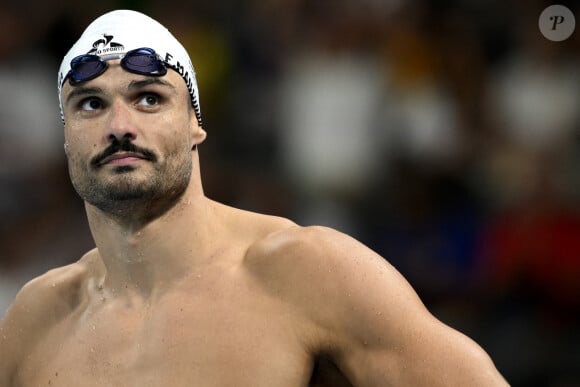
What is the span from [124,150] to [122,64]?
11.5 inches

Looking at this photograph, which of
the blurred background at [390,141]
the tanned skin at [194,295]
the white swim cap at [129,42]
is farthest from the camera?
the blurred background at [390,141]

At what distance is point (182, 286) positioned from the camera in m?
3.04

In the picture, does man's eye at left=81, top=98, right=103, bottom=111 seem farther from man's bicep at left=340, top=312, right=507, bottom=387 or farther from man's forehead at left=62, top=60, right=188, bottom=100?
man's bicep at left=340, top=312, right=507, bottom=387

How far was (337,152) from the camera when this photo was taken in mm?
5520

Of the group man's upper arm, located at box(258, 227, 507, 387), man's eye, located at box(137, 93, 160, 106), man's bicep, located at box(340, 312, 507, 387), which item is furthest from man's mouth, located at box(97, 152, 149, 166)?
man's bicep, located at box(340, 312, 507, 387)

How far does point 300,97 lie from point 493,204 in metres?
1.25

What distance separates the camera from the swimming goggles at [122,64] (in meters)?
2.99

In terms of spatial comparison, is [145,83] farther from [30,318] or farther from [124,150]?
[30,318]

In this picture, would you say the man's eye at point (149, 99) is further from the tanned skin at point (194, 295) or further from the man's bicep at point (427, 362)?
the man's bicep at point (427, 362)

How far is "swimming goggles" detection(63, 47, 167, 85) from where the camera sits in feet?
9.82

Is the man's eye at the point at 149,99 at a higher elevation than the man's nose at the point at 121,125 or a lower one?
higher

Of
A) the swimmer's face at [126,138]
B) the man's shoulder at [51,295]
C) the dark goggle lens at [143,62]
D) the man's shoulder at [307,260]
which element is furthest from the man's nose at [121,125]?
the man's shoulder at [51,295]

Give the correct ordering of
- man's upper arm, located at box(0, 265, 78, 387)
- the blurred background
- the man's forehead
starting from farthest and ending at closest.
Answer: the blurred background, man's upper arm, located at box(0, 265, 78, 387), the man's forehead

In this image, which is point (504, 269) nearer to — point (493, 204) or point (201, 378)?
point (493, 204)
